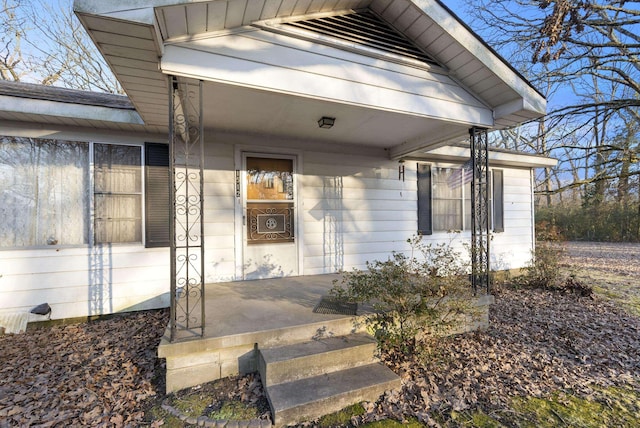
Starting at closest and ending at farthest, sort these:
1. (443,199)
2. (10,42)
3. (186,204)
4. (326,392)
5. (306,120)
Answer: (326,392) → (186,204) → (306,120) → (443,199) → (10,42)

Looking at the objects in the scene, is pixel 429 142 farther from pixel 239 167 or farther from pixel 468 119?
pixel 239 167

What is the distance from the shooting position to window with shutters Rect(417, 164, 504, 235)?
5602 millimetres

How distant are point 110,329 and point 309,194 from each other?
125 inches

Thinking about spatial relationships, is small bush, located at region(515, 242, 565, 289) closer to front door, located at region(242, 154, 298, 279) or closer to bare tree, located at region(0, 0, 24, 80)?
front door, located at region(242, 154, 298, 279)

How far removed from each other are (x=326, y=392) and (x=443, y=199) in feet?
15.6

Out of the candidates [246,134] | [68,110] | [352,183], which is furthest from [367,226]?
[68,110]

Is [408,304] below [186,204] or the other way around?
below

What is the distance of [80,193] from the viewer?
3.64 meters

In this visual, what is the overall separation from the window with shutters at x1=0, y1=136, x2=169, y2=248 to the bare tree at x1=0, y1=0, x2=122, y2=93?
6.91m

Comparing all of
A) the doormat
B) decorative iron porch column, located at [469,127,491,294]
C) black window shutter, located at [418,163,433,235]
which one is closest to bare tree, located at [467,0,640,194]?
black window shutter, located at [418,163,433,235]

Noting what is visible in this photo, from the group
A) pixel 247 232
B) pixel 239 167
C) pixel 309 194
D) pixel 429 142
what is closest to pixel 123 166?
pixel 239 167

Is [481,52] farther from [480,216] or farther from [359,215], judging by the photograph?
[359,215]

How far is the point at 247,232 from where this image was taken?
4.33 metres

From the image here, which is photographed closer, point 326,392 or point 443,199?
point 326,392
